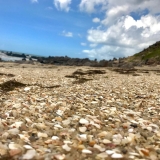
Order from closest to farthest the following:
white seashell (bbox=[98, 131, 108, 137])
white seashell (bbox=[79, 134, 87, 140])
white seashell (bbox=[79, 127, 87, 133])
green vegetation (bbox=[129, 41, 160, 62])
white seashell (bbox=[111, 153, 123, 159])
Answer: white seashell (bbox=[111, 153, 123, 159]), white seashell (bbox=[79, 134, 87, 140]), white seashell (bbox=[98, 131, 108, 137]), white seashell (bbox=[79, 127, 87, 133]), green vegetation (bbox=[129, 41, 160, 62])

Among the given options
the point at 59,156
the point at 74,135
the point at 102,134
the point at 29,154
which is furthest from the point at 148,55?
the point at 29,154

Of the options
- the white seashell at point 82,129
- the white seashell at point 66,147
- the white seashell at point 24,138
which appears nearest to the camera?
the white seashell at point 66,147

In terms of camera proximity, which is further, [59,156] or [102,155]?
[102,155]

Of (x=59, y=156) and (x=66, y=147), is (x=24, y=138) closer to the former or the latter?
(x=66, y=147)

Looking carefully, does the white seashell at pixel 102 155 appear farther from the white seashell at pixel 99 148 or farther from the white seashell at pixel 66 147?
the white seashell at pixel 66 147

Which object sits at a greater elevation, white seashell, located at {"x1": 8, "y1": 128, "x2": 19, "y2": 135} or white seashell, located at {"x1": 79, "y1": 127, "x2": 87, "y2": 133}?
white seashell, located at {"x1": 8, "y1": 128, "x2": 19, "y2": 135}

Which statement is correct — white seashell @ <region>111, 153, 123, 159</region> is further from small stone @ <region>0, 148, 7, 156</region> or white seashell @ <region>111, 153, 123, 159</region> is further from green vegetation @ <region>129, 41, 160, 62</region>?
green vegetation @ <region>129, 41, 160, 62</region>

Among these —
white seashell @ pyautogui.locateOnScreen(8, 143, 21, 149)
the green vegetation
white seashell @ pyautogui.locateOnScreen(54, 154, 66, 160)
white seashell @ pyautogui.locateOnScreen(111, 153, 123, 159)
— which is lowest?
white seashell @ pyautogui.locateOnScreen(54, 154, 66, 160)

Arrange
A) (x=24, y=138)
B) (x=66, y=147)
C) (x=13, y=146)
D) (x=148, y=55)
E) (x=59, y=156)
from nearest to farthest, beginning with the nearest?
(x=59, y=156) → (x=13, y=146) → (x=66, y=147) → (x=24, y=138) → (x=148, y=55)

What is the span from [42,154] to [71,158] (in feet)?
1.89

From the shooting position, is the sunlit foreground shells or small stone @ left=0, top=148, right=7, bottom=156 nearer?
small stone @ left=0, top=148, right=7, bottom=156

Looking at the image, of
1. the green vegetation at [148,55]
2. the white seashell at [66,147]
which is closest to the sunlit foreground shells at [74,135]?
the white seashell at [66,147]

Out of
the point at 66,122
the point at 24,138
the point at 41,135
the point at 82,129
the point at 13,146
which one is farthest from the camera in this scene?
the point at 66,122

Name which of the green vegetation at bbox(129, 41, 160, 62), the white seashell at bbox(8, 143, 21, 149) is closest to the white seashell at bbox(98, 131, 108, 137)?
the white seashell at bbox(8, 143, 21, 149)
